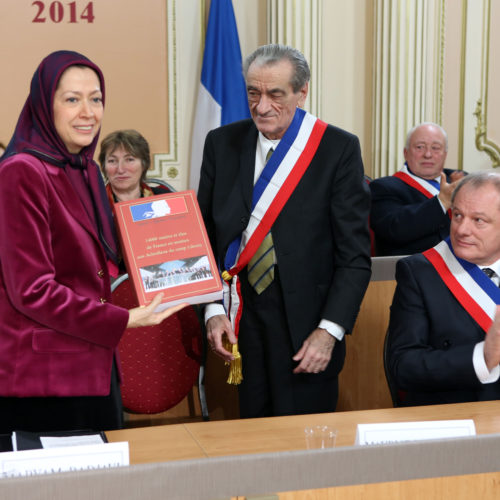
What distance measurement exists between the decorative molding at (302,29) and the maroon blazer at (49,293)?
3.67m

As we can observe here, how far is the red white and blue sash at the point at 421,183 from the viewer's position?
4215mm

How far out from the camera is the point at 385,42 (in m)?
5.52

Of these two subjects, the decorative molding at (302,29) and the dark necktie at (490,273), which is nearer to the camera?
the dark necktie at (490,273)

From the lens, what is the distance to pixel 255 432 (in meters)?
1.90

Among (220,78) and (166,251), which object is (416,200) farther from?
(166,251)

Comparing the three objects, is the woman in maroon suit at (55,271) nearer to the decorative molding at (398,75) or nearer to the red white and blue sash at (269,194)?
the red white and blue sash at (269,194)

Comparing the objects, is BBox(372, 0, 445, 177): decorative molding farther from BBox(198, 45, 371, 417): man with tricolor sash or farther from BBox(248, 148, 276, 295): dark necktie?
BBox(248, 148, 276, 295): dark necktie

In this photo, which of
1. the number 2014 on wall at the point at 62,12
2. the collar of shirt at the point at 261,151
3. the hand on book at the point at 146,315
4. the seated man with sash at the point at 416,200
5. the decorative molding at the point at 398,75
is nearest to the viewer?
the hand on book at the point at 146,315

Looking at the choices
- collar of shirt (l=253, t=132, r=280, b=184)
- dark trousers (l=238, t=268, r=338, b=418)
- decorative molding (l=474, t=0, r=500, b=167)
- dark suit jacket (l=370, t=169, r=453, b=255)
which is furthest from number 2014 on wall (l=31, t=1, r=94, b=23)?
dark trousers (l=238, t=268, r=338, b=418)

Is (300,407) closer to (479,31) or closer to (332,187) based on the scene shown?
(332,187)

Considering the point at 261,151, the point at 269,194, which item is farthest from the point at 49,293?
the point at 261,151

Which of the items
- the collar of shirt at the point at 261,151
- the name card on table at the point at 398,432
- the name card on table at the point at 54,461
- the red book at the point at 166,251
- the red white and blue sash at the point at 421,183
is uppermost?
the collar of shirt at the point at 261,151

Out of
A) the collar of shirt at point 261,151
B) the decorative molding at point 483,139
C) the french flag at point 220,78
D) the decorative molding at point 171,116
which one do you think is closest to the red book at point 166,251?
the collar of shirt at point 261,151

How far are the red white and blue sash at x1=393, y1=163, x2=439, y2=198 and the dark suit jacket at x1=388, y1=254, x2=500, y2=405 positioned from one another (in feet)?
6.24
